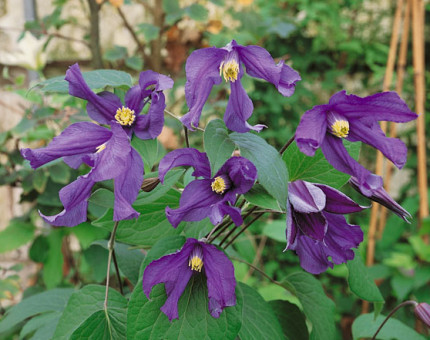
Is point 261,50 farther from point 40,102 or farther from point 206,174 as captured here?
point 40,102

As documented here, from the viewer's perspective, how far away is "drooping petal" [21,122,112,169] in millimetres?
372

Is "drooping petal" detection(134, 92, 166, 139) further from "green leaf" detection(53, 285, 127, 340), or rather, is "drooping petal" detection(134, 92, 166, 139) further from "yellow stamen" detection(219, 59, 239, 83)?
"green leaf" detection(53, 285, 127, 340)

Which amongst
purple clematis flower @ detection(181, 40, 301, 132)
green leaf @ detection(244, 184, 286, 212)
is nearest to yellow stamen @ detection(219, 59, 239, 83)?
purple clematis flower @ detection(181, 40, 301, 132)

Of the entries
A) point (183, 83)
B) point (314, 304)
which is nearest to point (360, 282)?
point (314, 304)

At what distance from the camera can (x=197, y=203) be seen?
0.39m

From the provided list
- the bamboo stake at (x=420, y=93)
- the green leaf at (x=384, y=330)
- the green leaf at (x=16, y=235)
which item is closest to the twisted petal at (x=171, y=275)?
the green leaf at (x=384, y=330)

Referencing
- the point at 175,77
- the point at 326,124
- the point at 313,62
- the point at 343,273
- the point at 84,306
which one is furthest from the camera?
the point at 313,62

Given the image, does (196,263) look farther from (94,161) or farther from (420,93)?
(420,93)

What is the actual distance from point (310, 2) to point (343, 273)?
1.02 m

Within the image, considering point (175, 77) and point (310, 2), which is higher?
point (310, 2)

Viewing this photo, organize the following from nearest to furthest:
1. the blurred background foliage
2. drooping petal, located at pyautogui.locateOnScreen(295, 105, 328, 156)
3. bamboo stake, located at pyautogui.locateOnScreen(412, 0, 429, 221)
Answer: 1. drooping petal, located at pyautogui.locateOnScreen(295, 105, 328, 156)
2. the blurred background foliage
3. bamboo stake, located at pyautogui.locateOnScreen(412, 0, 429, 221)

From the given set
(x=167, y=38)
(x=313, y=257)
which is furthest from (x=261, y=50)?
(x=167, y=38)

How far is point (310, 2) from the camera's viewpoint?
1.67m

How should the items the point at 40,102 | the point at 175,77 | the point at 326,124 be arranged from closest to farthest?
the point at 326,124 < the point at 40,102 < the point at 175,77
